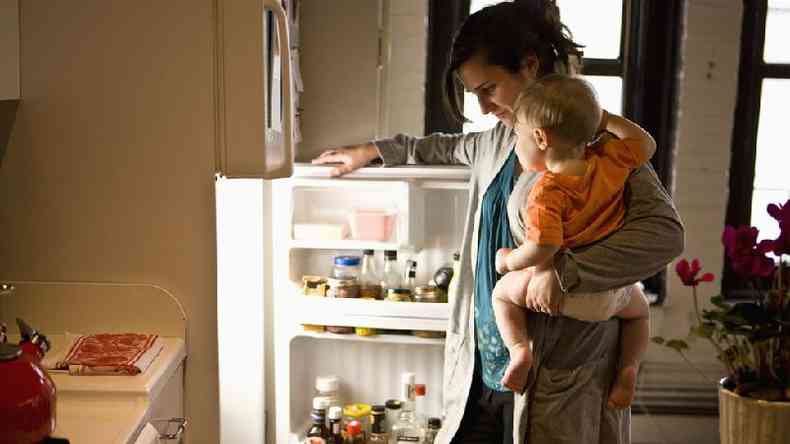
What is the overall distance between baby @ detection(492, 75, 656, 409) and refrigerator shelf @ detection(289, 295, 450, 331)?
26.8 inches

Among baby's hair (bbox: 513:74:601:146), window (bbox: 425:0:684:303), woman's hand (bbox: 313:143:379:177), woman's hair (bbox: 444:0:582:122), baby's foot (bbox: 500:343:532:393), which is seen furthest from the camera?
window (bbox: 425:0:684:303)

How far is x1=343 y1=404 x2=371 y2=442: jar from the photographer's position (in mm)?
2402

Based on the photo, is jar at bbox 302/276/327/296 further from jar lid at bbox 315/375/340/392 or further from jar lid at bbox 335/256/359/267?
jar lid at bbox 315/375/340/392

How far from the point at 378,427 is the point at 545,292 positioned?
1.05m

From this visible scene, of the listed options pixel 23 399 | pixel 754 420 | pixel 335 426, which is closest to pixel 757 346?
pixel 754 420

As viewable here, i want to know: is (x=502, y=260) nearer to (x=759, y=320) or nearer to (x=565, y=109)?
(x=565, y=109)

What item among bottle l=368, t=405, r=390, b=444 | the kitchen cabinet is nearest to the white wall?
the kitchen cabinet

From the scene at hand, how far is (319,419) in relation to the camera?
2369mm

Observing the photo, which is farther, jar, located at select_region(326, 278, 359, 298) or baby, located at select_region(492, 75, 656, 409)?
jar, located at select_region(326, 278, 359, 298)

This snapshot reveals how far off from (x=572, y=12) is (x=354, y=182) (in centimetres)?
114

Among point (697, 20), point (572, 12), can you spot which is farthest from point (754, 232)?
point (572, 12)

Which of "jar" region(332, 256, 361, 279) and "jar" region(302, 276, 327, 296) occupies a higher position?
"jar" region(332, 256, 361, 279)

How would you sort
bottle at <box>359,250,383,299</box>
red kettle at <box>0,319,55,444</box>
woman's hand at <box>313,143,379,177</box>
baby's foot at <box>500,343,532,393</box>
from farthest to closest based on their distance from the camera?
1. bottle at <box>359,250,383,299</box>
2. woman's hand at <box>313,143,379,177</box>
3. baby's foot at <box>500,343,532,393</box>
4. red kettle at <box>0,319,55,444</box>

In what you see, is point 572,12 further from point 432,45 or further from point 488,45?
point 488,45
